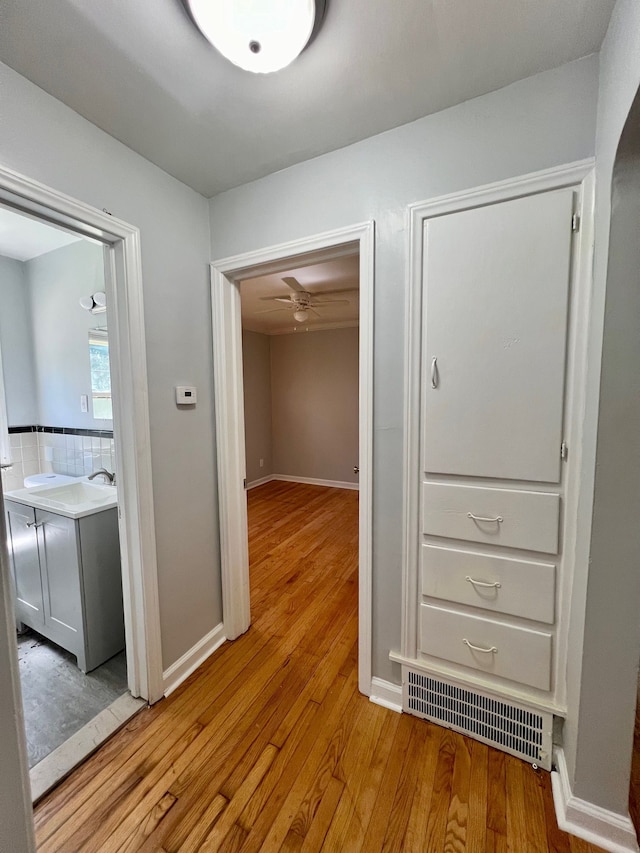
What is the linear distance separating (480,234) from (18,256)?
322 centimetres

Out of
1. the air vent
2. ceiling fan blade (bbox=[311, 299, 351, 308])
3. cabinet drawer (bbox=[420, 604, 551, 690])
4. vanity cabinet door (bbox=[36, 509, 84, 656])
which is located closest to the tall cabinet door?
cabinet drawer (bbox=[420, 604, 551, 690])

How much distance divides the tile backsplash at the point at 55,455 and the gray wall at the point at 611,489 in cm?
257

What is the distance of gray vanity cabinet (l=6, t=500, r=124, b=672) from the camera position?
1.72 meters

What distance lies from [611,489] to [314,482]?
Result: 15.4 feet

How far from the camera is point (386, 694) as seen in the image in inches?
61.9

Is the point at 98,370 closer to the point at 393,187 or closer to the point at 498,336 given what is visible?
the point at 393,187

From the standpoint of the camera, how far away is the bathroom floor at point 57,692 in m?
1.46

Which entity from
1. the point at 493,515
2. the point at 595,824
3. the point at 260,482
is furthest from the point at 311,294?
the point at 595,824

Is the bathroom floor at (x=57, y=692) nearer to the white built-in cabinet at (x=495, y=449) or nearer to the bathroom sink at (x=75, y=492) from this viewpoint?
the bathroom sink at (x=75, y=492)

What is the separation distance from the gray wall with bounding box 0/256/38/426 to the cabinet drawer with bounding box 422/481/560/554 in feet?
9.96

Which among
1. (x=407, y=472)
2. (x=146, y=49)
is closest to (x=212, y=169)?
(x=146, y=49)

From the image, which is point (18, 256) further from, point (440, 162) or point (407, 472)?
point (407, 472)

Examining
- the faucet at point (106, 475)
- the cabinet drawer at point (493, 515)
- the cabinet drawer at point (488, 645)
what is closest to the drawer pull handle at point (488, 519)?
the cabinet drawer at point (493, 515)

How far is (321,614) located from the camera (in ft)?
7.32
